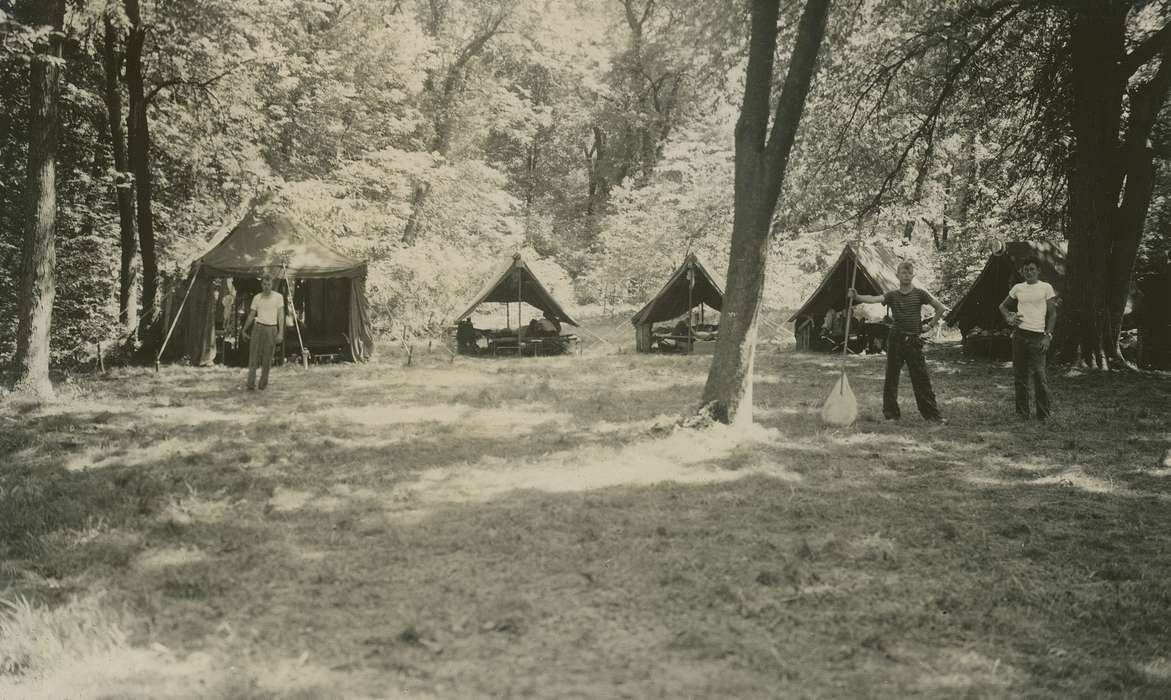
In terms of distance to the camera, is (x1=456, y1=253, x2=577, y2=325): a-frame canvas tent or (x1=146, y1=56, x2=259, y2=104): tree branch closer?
(x1=146, y1=56, x2=259, y2=104): tree branch

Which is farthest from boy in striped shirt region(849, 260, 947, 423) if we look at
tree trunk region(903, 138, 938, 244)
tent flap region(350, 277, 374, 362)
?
tent flap region(350, 277, 374, 362)

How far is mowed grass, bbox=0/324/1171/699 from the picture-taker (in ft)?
11.9

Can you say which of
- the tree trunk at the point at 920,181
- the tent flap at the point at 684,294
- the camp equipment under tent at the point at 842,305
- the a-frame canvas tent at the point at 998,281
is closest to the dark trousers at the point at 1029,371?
the tree trunk at the point at 920,181

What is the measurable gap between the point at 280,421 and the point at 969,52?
399 inches

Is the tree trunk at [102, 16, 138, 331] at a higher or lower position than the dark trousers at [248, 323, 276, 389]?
higher

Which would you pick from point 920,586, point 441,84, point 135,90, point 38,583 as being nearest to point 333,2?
point 441,84

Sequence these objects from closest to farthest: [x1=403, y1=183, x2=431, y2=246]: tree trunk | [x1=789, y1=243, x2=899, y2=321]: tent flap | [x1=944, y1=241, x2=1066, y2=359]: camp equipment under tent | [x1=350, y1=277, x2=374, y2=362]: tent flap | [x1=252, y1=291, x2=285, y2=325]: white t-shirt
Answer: [x1=252, y1=291, x2=285, y2=325]: white t-shirt
[x1=944, y1=241, x2=1066, y2=359]: camp equipment under tent
[x1=350, y1=277, x2=374, y2=362]: tent flap
[x1=789, y1=243, x2=899, y2=321]: tent flap
[x1=403, y1=183, x2=431, y2=246]: tree trunk

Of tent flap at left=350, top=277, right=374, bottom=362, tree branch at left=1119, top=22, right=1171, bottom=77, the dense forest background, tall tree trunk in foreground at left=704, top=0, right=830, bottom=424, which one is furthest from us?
tent flap at left=350, top=277, right=374, bottom=362

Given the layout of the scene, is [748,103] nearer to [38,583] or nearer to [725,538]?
[725,538]

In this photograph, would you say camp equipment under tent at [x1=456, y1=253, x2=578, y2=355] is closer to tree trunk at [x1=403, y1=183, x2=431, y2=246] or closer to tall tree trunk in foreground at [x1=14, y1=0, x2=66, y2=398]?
tree trunk at [x1=403, y1=183, x2=431, y2=246]

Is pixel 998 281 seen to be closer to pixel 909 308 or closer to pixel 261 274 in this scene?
pixel 909 308

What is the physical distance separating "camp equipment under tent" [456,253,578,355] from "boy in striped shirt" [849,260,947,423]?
9595mm

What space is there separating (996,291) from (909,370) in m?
9.52

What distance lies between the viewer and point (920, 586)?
4551mm
